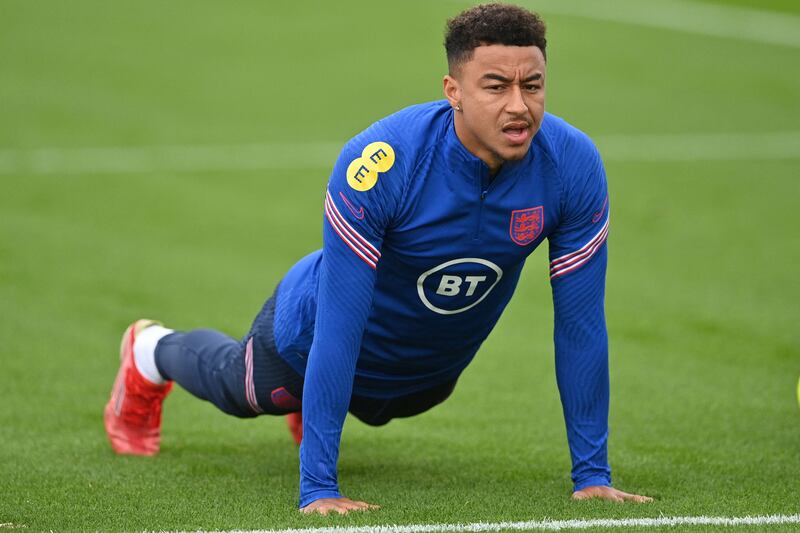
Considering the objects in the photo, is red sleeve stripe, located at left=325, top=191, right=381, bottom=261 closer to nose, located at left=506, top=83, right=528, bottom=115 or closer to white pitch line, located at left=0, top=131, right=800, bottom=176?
nose, located at left=506, top=83, right=528, bottom=115

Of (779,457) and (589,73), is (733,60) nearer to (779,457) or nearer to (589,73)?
(589,73)

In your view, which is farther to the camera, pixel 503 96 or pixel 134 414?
pixel 134 414

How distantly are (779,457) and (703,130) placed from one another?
30.2ft

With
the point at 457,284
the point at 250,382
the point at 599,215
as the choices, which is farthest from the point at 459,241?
the point at 250,382

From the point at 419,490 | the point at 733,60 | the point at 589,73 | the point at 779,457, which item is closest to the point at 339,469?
the point at 419,490

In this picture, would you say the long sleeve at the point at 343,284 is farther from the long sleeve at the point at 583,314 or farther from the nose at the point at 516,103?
the long sleeve at the point at 583,314

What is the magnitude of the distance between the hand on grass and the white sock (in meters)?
2.03

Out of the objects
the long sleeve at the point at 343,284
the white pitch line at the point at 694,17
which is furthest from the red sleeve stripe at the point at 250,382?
the white pitch line at the point at 694,17

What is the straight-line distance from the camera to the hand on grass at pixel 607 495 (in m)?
4.56

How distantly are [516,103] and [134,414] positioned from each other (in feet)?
8.27

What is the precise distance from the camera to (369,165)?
169 inches

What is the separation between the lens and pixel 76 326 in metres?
8.45

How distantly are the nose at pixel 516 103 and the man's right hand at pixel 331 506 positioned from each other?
1.41 meters

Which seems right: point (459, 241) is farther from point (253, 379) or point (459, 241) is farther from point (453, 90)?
point (253, 379)
